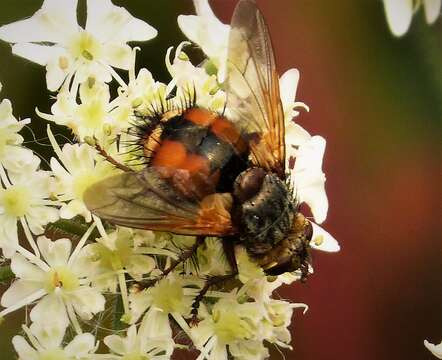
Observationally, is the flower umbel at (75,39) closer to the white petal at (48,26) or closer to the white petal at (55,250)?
the white petal at (48,26)

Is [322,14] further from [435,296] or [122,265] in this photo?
[122,265]

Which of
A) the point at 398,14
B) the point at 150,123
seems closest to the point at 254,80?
the point at 150,123

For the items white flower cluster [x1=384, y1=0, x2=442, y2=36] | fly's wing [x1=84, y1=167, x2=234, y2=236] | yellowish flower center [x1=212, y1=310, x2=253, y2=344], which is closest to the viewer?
fly's wing [x1=84, y1=167, x2=234, y2=236]

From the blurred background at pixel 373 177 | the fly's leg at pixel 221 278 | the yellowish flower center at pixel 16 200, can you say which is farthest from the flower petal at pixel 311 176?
the blurred background at pixel 373 177

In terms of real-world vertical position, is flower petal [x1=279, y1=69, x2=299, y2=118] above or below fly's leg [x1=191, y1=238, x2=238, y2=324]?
above

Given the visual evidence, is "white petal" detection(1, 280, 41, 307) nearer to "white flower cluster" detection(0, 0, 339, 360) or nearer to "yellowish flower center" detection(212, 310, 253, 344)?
"white flower cluster" detection(0, 0, 339, 360)

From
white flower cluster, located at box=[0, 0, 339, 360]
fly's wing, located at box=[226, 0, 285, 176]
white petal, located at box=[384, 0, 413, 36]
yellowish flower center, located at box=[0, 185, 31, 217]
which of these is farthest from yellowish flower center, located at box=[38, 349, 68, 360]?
white petal, located at box=[384, 0, 413, 36]

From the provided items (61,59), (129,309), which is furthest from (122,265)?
(61,59)
